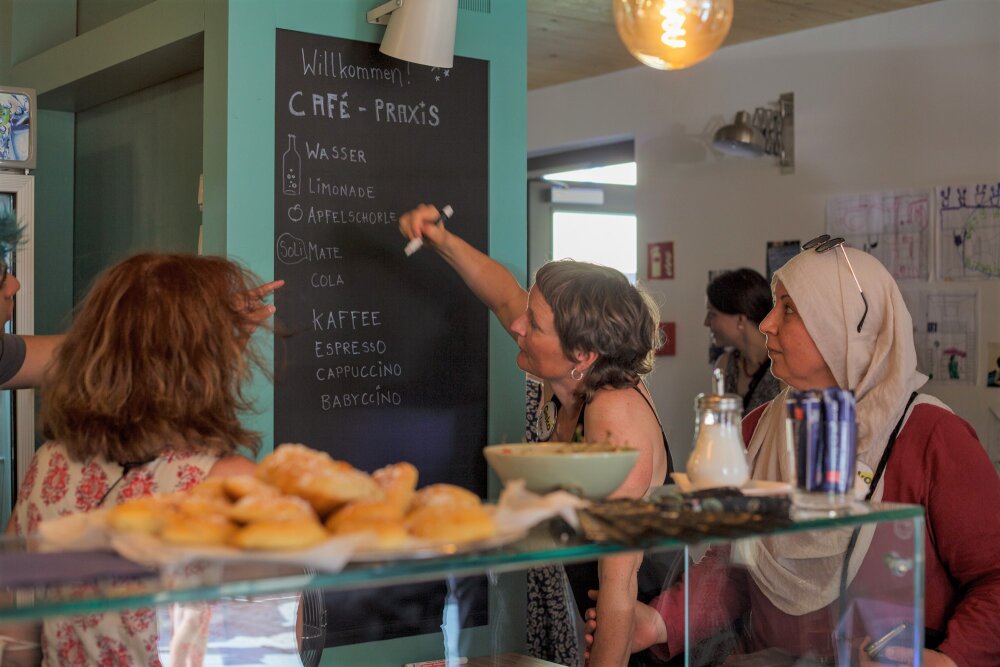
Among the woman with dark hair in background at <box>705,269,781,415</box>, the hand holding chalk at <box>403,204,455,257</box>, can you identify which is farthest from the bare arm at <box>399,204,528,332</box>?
the woman with dark hair in background at <box>705,269,781,415</box>

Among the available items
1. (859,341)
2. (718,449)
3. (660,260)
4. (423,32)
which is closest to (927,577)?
(859,341)

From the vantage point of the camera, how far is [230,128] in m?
2.67

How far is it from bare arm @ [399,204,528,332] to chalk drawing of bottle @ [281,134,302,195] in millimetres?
282

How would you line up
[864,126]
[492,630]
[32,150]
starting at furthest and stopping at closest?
[864,126] < [32,150] < [492,630]

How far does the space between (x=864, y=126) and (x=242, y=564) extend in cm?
468

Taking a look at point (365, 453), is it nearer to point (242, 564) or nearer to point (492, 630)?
point (492, 630)

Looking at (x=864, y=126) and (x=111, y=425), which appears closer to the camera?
(x=111, y=425)

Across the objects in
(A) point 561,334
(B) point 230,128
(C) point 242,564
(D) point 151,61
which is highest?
(D) point 151,61

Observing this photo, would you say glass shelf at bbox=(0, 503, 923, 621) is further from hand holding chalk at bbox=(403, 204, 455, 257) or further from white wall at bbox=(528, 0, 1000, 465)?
white wall at bbox=(528, 0, 1000, 465)

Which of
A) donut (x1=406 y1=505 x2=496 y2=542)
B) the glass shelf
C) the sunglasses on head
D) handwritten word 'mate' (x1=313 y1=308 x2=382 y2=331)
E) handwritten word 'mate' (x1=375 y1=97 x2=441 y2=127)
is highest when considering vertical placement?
handwritten word 'mate' (x1=375 y1=97 x2=441 y2=127)

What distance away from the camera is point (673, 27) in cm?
235

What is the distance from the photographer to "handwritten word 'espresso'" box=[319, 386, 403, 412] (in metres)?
2.85

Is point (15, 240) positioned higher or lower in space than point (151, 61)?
lower

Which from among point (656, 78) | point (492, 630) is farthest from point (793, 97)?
point (492, 630)
